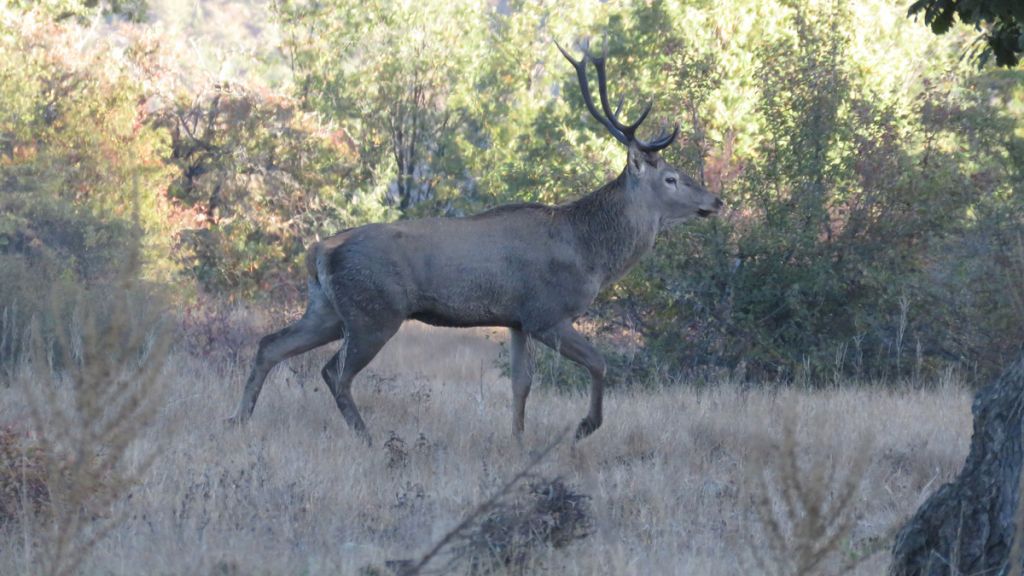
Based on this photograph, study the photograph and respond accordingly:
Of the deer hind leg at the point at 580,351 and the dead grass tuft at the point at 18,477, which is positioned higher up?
the deer hind leg at the point at 580,351

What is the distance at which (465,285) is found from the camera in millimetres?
9031

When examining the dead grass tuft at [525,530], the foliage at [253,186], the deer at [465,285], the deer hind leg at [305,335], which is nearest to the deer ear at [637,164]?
the deer at [465,285]

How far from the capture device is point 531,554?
17.6 feet

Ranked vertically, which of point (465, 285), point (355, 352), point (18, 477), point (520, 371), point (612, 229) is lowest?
point (18, 477)

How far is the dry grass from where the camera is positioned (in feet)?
17.8

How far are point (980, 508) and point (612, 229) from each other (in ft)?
17.1

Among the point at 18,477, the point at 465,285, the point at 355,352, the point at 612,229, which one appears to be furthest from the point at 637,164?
the point at 18,477

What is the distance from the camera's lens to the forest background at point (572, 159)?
12359mm

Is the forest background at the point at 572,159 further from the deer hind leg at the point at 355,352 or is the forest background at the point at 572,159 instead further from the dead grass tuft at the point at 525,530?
the deer hind leg at the point at 355,352

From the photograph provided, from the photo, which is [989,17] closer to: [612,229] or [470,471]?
[470,471]

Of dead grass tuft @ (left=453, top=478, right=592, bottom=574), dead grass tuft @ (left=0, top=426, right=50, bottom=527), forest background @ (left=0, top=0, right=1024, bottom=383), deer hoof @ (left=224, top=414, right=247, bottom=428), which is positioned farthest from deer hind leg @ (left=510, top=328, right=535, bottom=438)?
dead grass tuft @ (left=0, top=426, right=50, bottom=527)

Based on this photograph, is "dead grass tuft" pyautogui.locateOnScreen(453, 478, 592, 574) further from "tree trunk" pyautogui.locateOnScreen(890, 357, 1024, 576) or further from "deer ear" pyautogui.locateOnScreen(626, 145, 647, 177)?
"deer ear" pyautogui.locateOnScreen(626, 145, 647, 177)

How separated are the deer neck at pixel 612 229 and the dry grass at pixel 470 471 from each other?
1.13m

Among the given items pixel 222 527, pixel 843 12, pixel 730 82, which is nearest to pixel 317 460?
pixel 222 527
